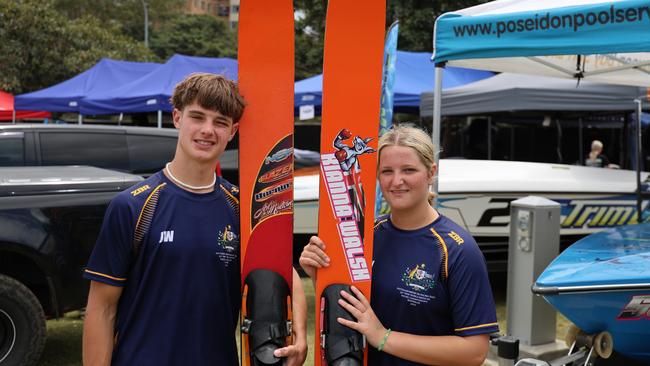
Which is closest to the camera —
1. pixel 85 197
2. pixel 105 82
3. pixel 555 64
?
pixel 85 197

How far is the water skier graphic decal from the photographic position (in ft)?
7.16

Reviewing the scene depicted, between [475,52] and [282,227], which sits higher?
[475,52]

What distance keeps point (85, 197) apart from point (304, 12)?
18826 millimetres

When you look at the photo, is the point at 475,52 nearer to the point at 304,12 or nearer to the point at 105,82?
the point at 105,82

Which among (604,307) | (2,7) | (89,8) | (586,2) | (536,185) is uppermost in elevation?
(89,8)

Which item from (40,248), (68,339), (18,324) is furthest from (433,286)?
(68,339)

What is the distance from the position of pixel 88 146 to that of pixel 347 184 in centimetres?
361

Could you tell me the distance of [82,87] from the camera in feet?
47.5

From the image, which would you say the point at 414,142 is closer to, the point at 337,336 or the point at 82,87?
the point at 337,336

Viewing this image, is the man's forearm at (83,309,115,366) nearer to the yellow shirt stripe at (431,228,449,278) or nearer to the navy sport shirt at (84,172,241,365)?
the navy sport shirt at (84,172,241,365)

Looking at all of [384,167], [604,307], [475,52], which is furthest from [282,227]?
[475,52]

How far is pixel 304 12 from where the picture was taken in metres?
21.6

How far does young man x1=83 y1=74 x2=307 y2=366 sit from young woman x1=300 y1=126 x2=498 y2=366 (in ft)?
1.46

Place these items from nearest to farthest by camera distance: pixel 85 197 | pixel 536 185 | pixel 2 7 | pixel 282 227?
pixel 282 227
pixel 85 197
pixel 536 185
pixel 2 7
